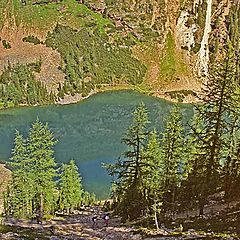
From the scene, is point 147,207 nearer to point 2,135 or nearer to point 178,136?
point 178,136

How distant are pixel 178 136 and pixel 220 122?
12.7m

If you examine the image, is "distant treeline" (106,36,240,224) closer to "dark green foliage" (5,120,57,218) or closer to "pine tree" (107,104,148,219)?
"pine tree" (107,104,148,219)

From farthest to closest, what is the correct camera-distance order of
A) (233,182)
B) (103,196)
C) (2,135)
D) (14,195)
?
(2,135)
(103,196)
(14,195)
(233,182)

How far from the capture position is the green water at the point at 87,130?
5003 inches

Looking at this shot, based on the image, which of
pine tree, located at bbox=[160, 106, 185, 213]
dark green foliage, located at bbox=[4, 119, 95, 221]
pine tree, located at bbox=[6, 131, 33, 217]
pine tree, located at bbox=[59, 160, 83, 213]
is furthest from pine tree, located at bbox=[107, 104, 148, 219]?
pine tree, located at bbox=[59, 160, 83, 213]

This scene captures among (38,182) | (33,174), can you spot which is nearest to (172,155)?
(38,182)

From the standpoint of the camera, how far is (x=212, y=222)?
3550 cm

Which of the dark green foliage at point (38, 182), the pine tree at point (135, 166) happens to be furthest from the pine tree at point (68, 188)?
the pine tree at point (135, 166)

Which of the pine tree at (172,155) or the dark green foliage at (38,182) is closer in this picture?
the pine tree at (172,155)

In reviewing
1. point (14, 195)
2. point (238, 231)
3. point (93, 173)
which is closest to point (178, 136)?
point (238, 231)

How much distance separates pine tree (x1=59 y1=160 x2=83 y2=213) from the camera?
8394cm

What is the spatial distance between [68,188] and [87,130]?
271ft

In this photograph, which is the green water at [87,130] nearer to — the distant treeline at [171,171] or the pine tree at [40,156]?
the pine tree at [40,156]

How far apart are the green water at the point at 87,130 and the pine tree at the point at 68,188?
22.6 metres
